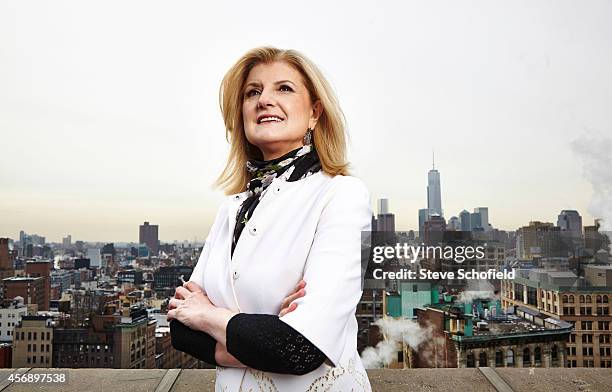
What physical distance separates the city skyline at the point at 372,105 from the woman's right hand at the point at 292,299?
1966 mm

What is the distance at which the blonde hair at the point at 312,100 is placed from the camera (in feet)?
3.48

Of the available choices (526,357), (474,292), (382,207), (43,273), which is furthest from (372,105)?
Answer: (43,273)

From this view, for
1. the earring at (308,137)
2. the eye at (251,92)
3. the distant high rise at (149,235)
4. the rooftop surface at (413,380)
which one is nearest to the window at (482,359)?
the rooftop surface at (413,380)

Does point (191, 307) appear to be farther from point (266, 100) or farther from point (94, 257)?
point (94, 257)

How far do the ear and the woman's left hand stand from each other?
426 mm

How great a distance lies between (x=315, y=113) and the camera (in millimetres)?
1100

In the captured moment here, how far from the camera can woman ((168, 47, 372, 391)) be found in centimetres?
82

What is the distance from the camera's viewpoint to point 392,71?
2.85 meters

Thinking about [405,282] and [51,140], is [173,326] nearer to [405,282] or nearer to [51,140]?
[405,282]

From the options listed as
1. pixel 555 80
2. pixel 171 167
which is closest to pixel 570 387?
pixel 555 80

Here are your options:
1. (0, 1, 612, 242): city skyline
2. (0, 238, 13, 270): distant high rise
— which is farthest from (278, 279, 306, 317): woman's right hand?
(0, 238, 13, 270): distant high rise

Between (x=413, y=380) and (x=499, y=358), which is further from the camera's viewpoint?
(x=499, y=358)

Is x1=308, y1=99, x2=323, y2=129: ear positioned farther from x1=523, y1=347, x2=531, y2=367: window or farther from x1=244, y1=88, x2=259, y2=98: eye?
x1=523, y1=347, x2=531, y2=367: window

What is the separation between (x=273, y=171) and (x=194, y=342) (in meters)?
0.37
